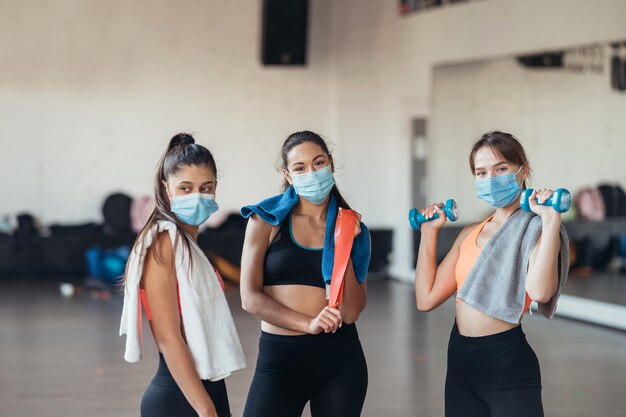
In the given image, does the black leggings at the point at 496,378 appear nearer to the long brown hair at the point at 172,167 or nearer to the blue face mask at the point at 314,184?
the blue face mask at the point at 314,184

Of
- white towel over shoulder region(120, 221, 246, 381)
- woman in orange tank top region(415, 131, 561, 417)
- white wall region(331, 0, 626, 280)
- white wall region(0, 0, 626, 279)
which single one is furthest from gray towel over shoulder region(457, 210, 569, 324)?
white wall region(0, 0, 626, 279)

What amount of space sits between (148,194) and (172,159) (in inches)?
398

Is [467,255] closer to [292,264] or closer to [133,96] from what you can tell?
Result: [292,264]

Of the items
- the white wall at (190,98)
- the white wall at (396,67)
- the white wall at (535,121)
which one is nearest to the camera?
the white wall at (535,121)

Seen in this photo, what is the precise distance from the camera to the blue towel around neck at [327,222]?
2691 mm

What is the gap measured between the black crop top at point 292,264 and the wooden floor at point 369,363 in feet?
8.28

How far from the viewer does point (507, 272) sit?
8.52ft

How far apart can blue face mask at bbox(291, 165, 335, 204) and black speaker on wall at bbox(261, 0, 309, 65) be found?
358 inches

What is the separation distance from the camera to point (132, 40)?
1235cm

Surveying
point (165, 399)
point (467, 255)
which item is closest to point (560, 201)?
point (467, 255)

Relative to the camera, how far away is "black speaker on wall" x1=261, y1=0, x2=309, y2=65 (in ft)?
38.1

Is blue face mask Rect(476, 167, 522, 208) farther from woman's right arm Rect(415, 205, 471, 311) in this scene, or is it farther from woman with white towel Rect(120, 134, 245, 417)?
woman with white towel Rect(120, 134, 245, 417)

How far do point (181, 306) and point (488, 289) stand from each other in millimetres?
891

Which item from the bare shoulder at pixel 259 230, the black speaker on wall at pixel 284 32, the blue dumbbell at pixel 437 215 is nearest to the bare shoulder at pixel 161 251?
the bare shoulder at pixel 259 230
